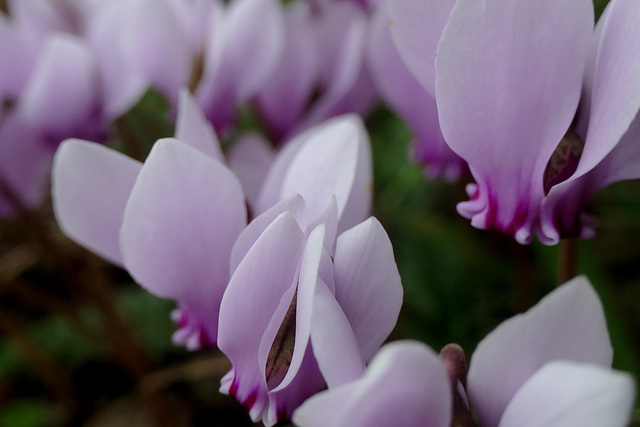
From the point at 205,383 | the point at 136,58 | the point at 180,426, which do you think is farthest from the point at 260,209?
the point at 205,383

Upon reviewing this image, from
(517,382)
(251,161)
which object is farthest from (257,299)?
(251,161)

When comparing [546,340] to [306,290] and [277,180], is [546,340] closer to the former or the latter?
[306,290]

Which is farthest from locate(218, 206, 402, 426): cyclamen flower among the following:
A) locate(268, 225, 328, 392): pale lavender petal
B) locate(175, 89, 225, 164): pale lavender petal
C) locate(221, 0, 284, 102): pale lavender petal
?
locate(221, 0, 284, 102): pale lavender petal

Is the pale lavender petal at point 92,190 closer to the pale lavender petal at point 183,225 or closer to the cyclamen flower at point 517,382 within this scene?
the pale lavender petal at point 183,225

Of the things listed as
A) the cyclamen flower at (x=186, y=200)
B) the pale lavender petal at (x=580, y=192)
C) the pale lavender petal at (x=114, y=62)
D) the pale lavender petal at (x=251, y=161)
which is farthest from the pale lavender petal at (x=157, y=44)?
the pale lavender petal at (x=580, y=192)

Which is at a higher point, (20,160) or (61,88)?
(61,88)

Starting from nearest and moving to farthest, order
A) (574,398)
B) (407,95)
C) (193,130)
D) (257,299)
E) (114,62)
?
(574,398) < (257,299) < (193,130) < (407,95) < (114,62)

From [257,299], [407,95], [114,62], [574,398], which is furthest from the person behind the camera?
[114,62]
